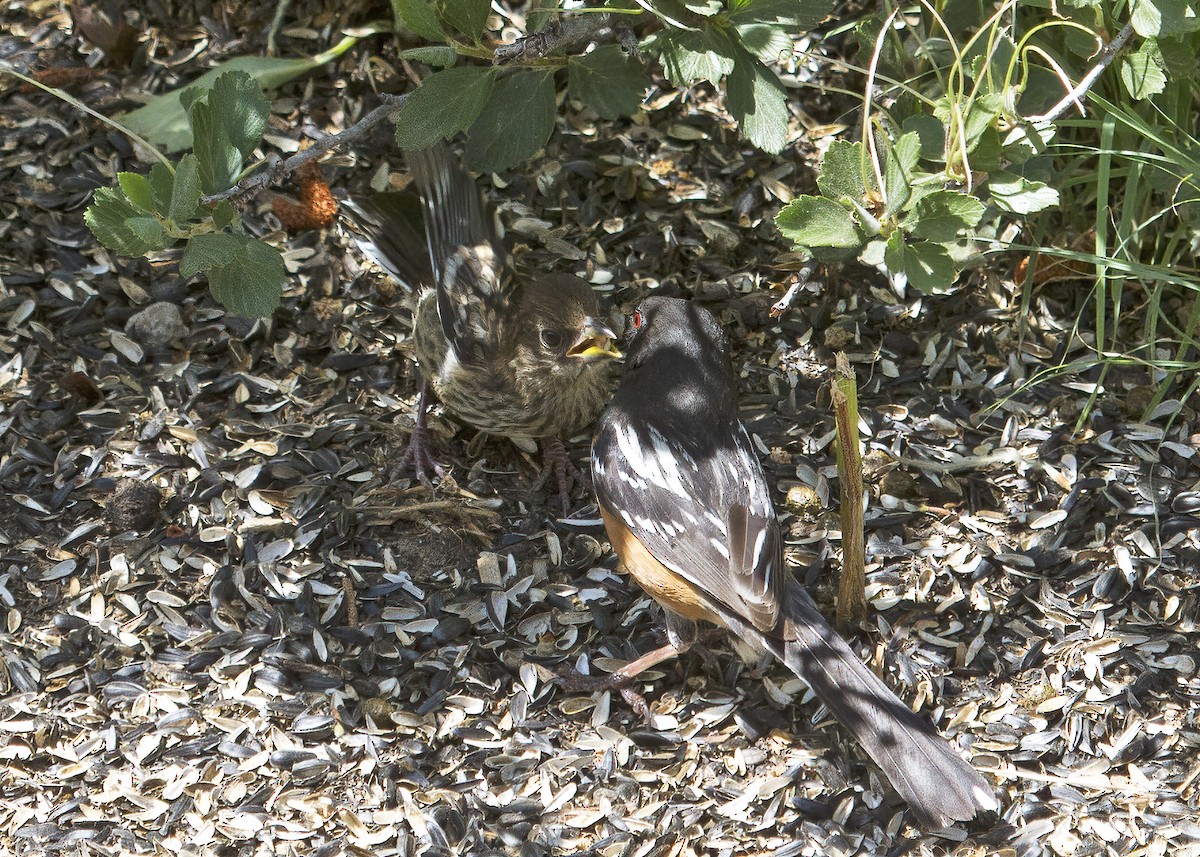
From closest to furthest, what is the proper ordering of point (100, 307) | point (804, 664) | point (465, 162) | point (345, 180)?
point (804, 664), point (465, 162), point (100, 307), point (345, 180)

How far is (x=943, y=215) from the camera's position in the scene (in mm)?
2857

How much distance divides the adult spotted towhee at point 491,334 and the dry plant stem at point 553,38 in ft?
2.08

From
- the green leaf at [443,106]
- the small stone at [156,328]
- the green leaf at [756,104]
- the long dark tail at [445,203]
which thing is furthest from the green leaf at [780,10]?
the small stone at [156,328]

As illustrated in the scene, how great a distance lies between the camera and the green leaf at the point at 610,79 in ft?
11.7

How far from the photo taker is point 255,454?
13.2ft

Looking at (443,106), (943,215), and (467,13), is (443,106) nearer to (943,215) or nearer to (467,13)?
(467,13)

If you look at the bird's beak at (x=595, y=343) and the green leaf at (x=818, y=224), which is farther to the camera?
the bird's beak at (x=595, y=343)

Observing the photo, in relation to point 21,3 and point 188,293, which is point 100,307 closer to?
point 188,293

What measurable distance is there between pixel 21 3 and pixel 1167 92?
4208mm

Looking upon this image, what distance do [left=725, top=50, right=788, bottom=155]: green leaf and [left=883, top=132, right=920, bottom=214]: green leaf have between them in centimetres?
54

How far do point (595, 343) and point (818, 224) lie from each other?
3.63ft

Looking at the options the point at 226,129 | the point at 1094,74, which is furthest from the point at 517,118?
the point at 1094,74

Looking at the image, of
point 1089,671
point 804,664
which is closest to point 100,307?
point 804,664

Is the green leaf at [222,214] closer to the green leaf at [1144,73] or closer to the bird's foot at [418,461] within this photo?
the bird's foot at [418,461]
